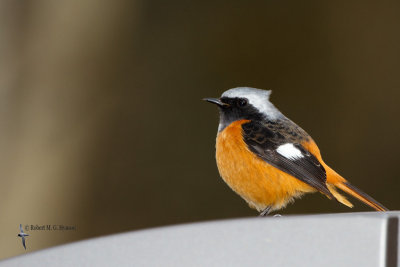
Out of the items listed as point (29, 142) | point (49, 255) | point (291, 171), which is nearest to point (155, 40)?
point (29, 142)

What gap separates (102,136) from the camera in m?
2.06

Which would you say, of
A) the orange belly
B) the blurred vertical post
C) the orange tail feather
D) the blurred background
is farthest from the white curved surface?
the blurred vertical post

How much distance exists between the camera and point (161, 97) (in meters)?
1.98

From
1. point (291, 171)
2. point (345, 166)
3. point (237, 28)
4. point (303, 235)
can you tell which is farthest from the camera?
point (237, 28)

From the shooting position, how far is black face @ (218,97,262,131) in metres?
1.20

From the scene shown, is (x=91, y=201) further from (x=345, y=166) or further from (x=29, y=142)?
(x=345, y=166)

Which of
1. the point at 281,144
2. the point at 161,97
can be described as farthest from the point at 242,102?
the point at 161,97

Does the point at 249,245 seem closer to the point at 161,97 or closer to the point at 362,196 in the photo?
the point at 362,196

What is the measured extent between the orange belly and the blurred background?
0.62 m

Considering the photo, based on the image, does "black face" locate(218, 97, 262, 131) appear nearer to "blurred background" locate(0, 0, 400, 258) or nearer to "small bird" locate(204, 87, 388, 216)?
"small bird" locate(204, 87, 388, 216)

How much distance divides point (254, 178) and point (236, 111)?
169 mm

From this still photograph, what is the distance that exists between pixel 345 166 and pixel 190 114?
552 millimetres

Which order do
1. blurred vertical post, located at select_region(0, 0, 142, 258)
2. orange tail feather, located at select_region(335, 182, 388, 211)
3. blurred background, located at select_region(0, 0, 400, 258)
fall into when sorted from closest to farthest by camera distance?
orange tail feather, located at select_region(335, 182, 388, 211) → blurred background, located at select_region(0, 0, 400, 258) → blurred vertical post, located at select_region(0, 0, 142, 258)

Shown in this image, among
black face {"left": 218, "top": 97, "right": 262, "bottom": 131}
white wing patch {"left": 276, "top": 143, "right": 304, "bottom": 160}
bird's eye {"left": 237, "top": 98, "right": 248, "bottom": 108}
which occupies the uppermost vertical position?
bird's eye {"left": 237, "top": 98, "right": 248, "bottom": 108}
